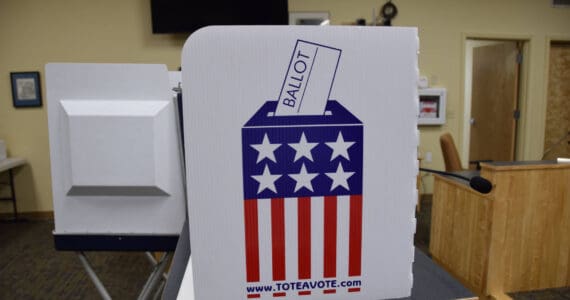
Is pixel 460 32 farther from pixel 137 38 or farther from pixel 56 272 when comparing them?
pixel 56 272

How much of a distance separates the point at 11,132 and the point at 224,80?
4227 mm

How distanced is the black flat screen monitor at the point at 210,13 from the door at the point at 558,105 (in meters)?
3.41

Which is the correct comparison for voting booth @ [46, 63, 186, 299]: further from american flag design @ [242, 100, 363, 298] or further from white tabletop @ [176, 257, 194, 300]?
american flag design @ [242, 100, 363, 298]

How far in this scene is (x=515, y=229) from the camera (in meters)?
1.98

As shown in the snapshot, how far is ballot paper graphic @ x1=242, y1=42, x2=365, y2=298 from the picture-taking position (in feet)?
1.49

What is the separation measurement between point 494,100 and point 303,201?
4943 mm

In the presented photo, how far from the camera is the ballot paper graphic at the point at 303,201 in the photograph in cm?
46

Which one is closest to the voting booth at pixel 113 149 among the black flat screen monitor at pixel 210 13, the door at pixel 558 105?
Result: the black flat screen monitor at pixel 210 13

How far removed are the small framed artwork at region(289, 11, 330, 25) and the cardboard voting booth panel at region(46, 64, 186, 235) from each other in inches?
124

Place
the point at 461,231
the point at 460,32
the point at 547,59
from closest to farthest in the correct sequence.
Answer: the point at 461,231 → the point at 460,32 → the point at 547,59

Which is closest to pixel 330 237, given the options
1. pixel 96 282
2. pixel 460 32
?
pixel 96 282

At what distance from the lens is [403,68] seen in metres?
0.46

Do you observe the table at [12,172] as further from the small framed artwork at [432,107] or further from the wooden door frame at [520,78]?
the wooden door frame at [520,78]

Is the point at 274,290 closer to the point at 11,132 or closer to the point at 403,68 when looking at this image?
the point at 403,68
